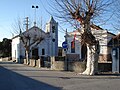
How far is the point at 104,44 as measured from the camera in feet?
177

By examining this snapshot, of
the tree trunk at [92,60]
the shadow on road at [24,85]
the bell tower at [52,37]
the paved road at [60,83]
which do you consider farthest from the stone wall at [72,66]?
the bell tower at [52,37]

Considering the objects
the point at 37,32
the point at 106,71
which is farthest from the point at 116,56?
the point at 37,32

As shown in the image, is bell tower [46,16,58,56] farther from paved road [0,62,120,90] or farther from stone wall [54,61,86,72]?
paved road [0,62,120,90]

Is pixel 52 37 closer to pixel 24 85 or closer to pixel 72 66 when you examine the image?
pixel 72 66

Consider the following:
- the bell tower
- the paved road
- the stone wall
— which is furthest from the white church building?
the paved road

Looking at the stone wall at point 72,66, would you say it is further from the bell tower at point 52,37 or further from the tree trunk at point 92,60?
the bell tower at point 52,37

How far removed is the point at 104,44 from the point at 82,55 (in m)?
6.03

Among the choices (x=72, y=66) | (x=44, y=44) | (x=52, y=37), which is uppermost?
(x=52, y=37)

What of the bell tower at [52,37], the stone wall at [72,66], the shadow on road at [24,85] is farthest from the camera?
the bell tower at [52,37]

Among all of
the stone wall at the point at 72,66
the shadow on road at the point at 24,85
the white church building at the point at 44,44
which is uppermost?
the white church building at the point at 44,44

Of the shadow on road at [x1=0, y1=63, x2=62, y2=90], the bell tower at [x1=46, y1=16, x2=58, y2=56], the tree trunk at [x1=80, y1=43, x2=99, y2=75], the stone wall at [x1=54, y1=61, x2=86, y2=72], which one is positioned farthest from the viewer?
the bell tower at [x1=46, y1=16, x2=58, y2=56]

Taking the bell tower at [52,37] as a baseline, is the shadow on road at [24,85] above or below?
below

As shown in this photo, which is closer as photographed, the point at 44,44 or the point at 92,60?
the point at 92,60

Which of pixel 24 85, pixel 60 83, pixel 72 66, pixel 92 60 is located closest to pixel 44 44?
pixel 72 66
